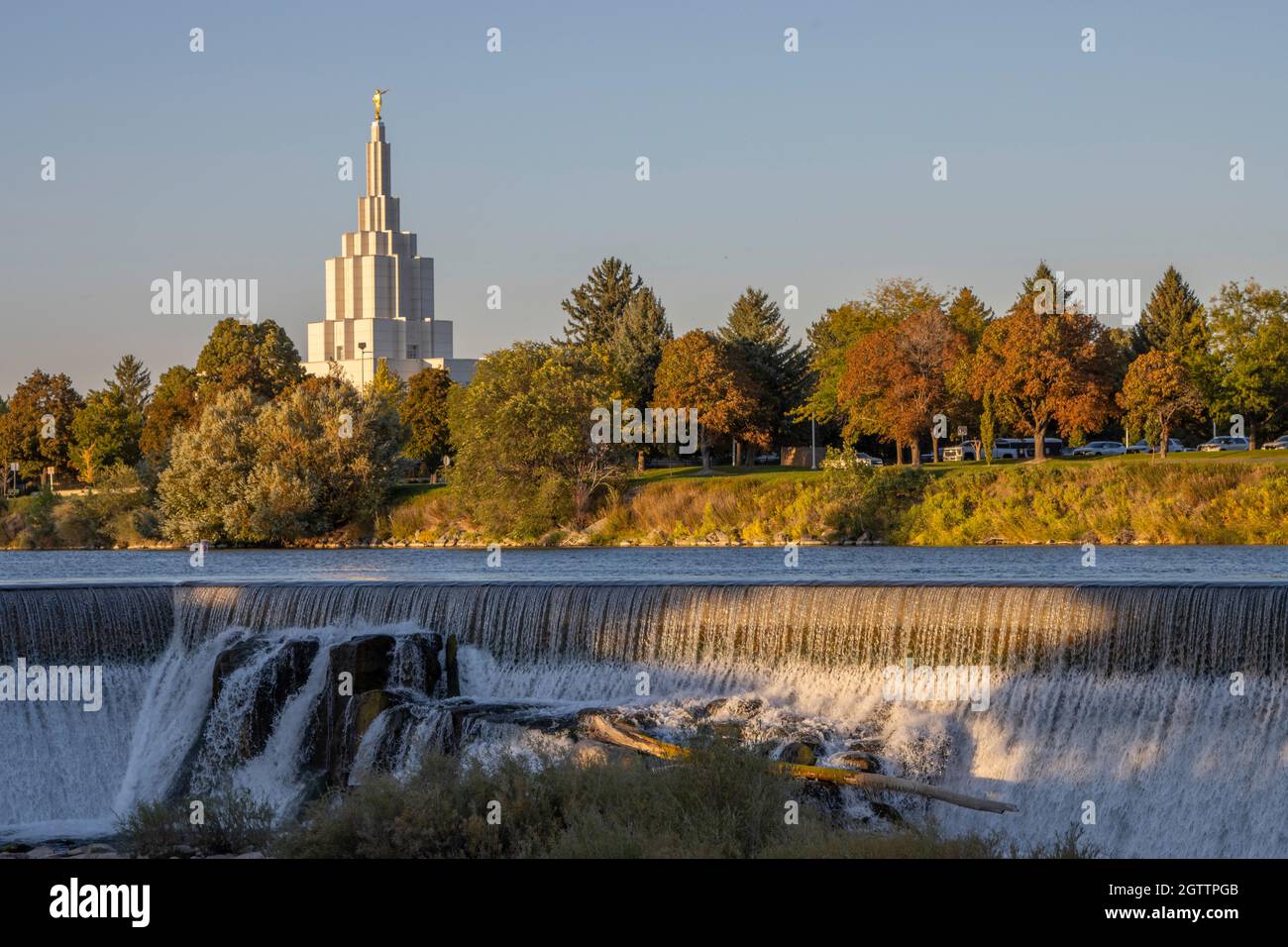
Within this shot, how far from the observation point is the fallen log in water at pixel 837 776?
15.1 meters

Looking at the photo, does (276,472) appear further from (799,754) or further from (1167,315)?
(1167,315)

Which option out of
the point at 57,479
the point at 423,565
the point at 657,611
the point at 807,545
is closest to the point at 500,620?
the point at 657,611

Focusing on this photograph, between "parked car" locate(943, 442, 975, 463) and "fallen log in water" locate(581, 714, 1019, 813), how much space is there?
52.4m

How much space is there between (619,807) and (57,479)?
85280mm

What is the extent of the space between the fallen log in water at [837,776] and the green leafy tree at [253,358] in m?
73.2

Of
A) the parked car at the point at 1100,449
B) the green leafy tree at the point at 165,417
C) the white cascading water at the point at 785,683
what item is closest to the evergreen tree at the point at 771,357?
the parked car at the point at 1100,449

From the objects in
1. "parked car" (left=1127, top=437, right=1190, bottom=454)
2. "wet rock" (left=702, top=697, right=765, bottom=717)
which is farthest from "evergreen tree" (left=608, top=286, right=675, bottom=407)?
"wet rock" (left=702, top=697, right=765, bottom=717)

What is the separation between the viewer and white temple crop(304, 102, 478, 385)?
138 m

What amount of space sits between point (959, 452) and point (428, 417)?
2977 centimetres

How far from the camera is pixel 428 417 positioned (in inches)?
3287

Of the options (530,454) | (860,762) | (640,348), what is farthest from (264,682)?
(640,348)

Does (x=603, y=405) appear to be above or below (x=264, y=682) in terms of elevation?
above
